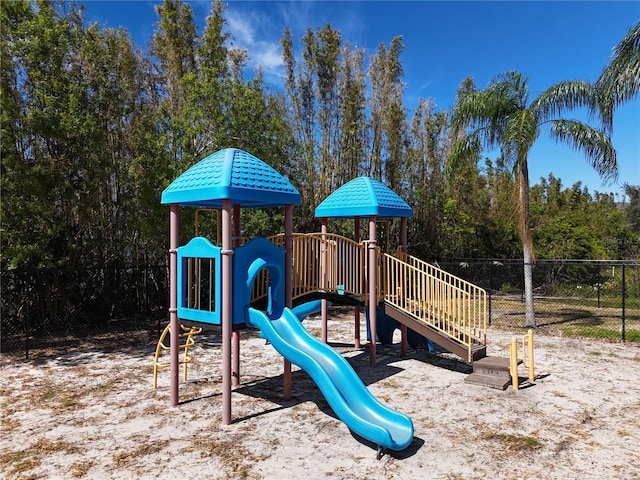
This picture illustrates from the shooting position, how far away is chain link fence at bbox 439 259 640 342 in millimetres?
11919

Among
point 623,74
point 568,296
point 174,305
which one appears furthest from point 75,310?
point 568,296

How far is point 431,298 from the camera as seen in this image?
7848mm

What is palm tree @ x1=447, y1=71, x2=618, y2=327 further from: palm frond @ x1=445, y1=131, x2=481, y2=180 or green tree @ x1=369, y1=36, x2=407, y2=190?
green tree @ x1=369, y1=36, x2=407, y2=190

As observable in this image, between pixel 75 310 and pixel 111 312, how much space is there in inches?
45.0

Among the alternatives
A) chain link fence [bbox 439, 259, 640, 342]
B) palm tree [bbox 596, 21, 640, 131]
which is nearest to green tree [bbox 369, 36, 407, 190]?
chain link fence [bbox 439, 259, 640, 342]

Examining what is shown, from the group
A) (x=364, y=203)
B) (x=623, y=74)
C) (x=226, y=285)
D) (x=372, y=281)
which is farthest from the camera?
(x=623, y=74)

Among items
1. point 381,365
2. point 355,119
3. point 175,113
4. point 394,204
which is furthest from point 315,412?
point 355,119

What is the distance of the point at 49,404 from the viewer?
20.0 feet

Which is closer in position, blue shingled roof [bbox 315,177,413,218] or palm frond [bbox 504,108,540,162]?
blue shingled roof [bbox 315,177,413,218]

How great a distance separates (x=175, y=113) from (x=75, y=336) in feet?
25.7

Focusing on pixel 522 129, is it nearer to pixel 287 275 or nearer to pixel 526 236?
pixel 526 236

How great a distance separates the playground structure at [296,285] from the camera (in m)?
5.44

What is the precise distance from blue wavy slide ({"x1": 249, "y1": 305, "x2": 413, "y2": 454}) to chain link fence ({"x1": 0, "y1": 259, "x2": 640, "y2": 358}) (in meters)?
5.52

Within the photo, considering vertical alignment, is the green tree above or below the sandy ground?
above
